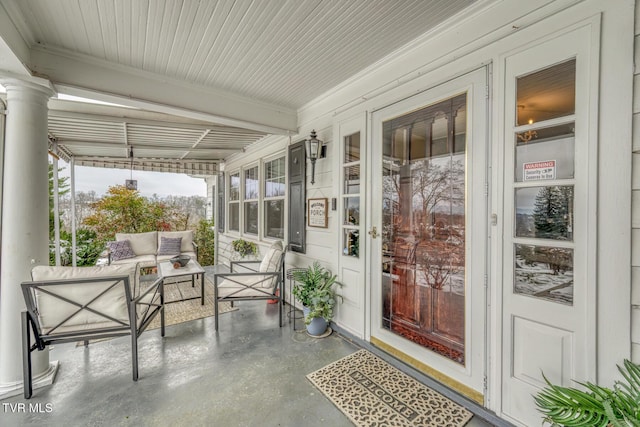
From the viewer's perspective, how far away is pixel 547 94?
1584 millimetres

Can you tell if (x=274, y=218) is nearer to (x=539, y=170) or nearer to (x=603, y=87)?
(x=539, y=170)

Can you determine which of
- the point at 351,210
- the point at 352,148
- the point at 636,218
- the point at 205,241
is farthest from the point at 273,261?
the point at 205,241

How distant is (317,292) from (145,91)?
2.71 metres

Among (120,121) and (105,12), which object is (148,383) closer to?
(105,12)

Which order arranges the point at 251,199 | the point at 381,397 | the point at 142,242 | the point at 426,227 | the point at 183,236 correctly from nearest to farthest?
the point at 381,397 < the point at 426,227 < the point at 251,199 < the point at 142,242 < the point at 183,236

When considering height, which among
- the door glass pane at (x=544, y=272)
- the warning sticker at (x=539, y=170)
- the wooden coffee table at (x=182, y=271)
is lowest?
the wooden coffee table at (x=182, y=271)

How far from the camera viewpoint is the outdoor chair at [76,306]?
6.43 ft

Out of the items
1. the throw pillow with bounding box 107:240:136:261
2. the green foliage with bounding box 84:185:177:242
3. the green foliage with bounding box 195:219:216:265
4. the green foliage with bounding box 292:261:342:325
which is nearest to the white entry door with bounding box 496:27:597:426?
the green foliage with bounding box 292:261:342:325

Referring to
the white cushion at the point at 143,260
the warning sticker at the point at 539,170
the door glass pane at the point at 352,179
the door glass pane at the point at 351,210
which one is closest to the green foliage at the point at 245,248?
the white cushion at the point at 143,260

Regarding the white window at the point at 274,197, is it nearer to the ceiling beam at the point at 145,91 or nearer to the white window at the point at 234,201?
the ceiling beam at the point at 145,91

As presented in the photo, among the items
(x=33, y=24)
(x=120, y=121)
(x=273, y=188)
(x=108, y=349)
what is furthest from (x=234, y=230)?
(x=33, y=24)

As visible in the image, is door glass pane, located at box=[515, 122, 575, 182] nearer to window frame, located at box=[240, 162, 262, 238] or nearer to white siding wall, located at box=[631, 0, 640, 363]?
white siding wall, located at box=[631, 0, 640, 363]

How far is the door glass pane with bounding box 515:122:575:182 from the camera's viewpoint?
58.9 inches

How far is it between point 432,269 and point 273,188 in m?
3.11
